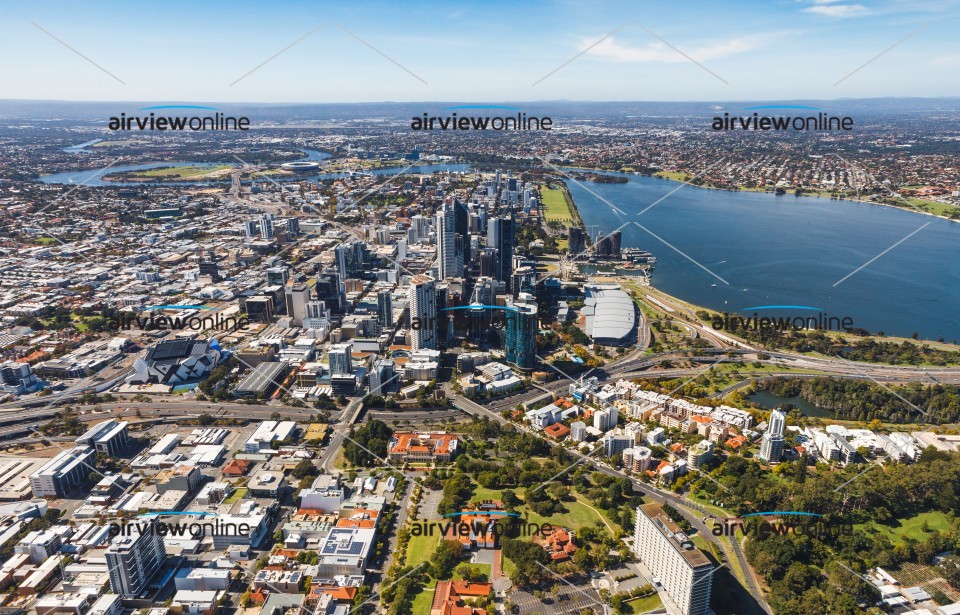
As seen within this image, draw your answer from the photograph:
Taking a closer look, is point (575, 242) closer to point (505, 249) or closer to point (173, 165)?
point (505, 249)

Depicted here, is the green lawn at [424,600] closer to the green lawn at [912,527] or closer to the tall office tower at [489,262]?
the green lawn at [912,527]

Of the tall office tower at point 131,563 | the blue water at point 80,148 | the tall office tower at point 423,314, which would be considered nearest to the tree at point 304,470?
the tall office tower at point 131,563

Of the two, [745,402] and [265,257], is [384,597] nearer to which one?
[745,402]

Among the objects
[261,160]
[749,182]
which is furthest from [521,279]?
[261,160]

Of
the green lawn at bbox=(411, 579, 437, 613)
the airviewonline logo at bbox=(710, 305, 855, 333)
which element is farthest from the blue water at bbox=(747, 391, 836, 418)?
the green lawn at bbox=(411, 579, 437, 613)

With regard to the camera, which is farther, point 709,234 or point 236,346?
point 709,234
